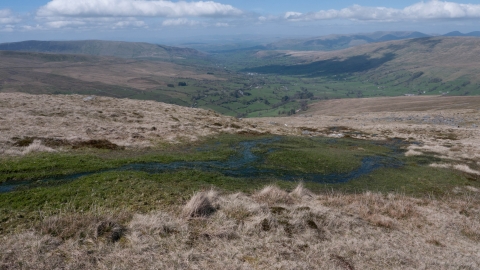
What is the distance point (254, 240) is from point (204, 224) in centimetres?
297

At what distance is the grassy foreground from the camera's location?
42.9 ft

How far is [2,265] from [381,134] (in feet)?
254

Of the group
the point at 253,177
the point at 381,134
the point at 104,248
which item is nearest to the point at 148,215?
the point at 104,248

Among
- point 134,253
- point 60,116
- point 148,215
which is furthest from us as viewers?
point 60,116

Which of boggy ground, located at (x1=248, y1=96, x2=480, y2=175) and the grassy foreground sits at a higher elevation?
the grassy foreground

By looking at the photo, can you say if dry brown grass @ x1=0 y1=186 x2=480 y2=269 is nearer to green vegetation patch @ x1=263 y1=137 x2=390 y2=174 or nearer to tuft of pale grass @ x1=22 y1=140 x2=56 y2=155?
green vegetation patch @ x1=263 y1=137 x2=390 y2=174

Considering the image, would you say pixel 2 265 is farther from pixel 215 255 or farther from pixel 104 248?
pixel 215 255

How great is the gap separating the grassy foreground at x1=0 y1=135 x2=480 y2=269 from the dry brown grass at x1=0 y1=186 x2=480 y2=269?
66mm

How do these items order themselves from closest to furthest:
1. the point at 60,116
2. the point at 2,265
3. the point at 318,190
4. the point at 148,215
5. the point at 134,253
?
the point at 2,265, the point at 134,253, the point at 148,215, the point at 318,190, the point at 60,116

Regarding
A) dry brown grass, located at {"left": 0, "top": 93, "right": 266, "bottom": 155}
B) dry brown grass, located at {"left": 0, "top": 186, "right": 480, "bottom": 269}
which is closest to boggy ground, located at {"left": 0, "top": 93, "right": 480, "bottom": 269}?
dry brown grass, located at {"left": 0, "top": 186, "right": 480, "bottom": 269}

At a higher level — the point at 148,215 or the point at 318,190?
the point at 148,215

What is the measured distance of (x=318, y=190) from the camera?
2873 centimetres

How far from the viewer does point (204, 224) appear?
53.7 ft

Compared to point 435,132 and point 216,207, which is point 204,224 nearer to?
point 216,207
